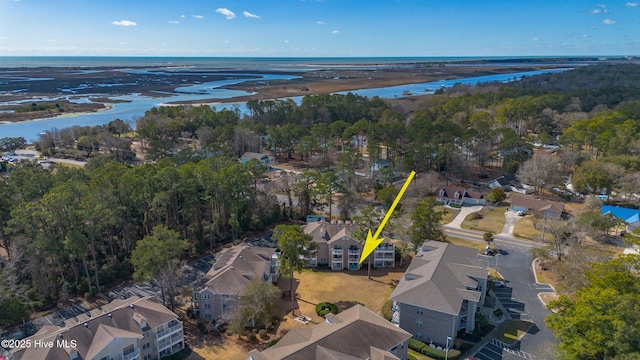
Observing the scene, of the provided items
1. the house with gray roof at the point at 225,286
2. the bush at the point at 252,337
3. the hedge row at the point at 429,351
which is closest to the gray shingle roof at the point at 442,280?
the hedge row at the point at 429,351

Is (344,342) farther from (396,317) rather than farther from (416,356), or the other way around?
(396,317)

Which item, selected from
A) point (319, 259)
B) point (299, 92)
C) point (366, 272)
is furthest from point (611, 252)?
point (299, 92)

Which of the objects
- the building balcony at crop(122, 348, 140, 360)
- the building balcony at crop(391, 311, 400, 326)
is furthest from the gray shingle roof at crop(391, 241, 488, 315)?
the building balcony at crop(122, 348, 140, 360)

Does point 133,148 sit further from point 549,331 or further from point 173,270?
point 549,331

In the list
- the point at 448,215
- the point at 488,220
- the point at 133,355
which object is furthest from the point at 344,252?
the point at 488,220

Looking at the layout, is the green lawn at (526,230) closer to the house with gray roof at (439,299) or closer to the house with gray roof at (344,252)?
Answer: the house with gray roof at (439,299)

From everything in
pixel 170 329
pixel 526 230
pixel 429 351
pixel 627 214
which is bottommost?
pixel 526 230
